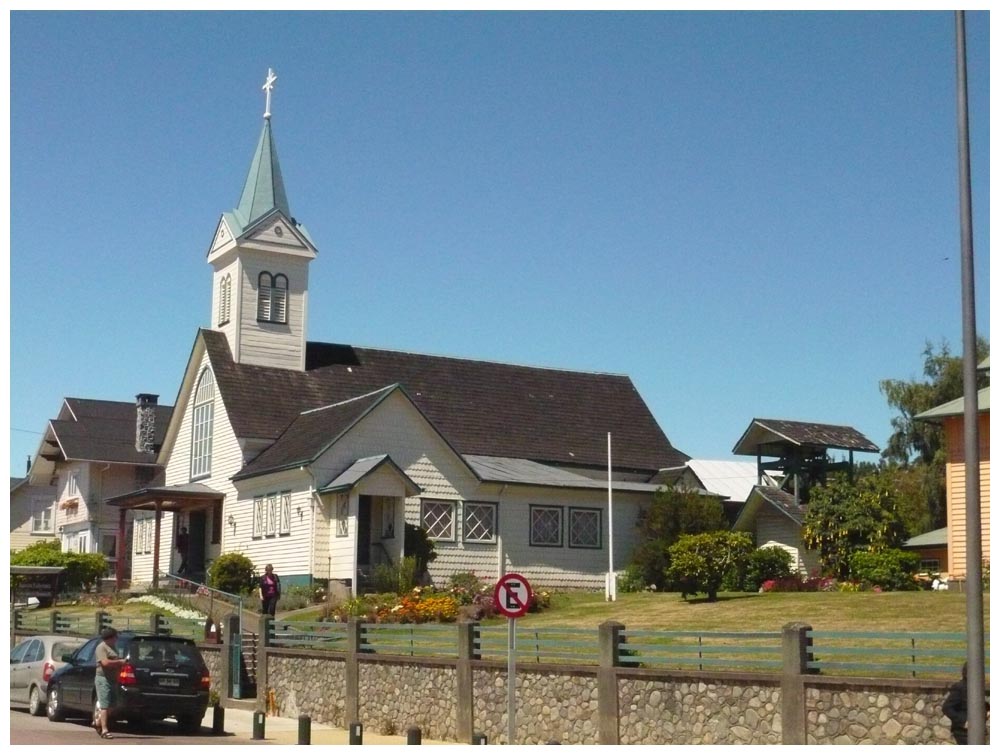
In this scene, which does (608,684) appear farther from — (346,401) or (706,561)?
(346,401)

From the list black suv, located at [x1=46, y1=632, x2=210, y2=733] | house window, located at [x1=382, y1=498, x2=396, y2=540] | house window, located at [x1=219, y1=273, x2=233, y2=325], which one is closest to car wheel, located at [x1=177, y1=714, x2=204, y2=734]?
black suv, located at [x1=46, y1=632, x2=210, y2=733]

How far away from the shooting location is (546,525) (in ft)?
146

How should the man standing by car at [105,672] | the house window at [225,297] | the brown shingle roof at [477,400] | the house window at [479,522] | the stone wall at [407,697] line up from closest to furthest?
1. the man standing by car at [105,672]
2. the stone wall at [407,697]
3. the house window at [479,522]
4. the brown shingle roof at [477,400]
5. the house window at [225,297]

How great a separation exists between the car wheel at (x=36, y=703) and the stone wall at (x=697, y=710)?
35.8ft

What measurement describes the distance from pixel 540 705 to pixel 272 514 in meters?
22.8

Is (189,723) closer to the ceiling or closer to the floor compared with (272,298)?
closer to the floor

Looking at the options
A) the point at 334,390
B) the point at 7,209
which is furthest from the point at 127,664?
the point at 334,390

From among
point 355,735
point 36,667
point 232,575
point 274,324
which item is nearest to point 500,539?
point 232,575

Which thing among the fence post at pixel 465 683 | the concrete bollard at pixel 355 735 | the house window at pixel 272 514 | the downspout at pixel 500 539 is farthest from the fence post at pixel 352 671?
the house window at pixel 272 514

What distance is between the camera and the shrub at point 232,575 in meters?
40.5

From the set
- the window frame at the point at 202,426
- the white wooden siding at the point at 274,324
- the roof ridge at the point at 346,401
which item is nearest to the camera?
the roof ridge at the point at 346,401

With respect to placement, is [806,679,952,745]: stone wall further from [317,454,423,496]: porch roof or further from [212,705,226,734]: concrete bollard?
[317,454,423,496]: porch roof

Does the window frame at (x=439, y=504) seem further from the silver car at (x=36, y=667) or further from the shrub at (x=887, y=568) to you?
the silver car at (x=36, y=667)

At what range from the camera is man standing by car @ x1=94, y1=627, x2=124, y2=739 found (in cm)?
2106
